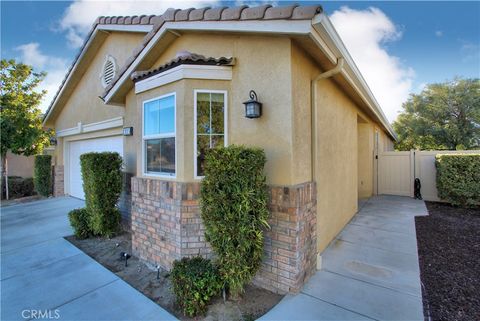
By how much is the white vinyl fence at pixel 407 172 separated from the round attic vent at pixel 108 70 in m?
12.7

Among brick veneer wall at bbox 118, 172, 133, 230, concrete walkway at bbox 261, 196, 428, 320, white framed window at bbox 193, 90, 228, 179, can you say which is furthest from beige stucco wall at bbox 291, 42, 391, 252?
brick veneer wall at bbox 118, 172, 133, 230

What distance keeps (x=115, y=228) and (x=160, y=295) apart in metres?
3.40

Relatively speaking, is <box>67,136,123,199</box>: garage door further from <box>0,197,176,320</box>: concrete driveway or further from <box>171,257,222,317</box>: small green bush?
<box>171,257,222,317</box>: small green bush

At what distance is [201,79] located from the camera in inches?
165

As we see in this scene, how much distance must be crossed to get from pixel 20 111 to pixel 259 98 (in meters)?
13.9

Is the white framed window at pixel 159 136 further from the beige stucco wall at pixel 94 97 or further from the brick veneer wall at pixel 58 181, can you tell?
the brick veneer wall at pixel 58 181

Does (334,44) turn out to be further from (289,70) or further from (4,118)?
(4,118)

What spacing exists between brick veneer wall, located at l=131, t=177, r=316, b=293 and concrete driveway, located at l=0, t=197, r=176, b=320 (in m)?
0.91

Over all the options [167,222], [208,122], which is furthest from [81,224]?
[208,122]

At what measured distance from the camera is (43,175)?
1187 centimetres

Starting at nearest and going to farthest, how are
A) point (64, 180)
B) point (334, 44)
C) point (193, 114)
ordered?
point (334, 44)
point (193, 114)
point (64, 180)

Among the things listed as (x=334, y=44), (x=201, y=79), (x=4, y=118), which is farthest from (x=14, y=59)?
(x=334, y=44)

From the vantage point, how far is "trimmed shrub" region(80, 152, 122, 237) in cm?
598

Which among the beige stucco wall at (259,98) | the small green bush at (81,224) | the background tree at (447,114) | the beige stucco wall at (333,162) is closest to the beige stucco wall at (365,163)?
the beige stucco wall at (333,162)
